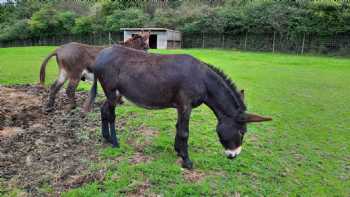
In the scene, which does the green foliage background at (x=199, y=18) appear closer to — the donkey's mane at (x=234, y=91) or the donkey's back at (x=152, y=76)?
the donkey's mane at (x=234, y=91)

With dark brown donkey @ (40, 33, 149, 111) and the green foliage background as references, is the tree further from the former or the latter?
dark brown donkey @ (40, 33, 149, 111)

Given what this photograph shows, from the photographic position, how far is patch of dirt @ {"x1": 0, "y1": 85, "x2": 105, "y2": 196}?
3340 millimetres

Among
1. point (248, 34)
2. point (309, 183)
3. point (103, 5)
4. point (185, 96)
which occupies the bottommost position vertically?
point (309, 183)

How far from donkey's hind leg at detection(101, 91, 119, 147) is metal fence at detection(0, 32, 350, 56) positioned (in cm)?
2446

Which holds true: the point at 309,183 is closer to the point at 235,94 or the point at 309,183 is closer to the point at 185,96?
the point at 235,94

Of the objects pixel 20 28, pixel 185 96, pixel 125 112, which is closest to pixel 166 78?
pixel 185 96

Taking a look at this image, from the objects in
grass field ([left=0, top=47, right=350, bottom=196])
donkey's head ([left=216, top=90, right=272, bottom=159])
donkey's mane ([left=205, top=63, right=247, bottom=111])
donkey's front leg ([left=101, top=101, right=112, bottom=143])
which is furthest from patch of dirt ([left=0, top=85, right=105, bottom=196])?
donkey's mane ([left=205, top=63, right=247, bottom=111])

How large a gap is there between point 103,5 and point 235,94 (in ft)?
125

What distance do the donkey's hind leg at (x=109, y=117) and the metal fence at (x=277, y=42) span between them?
80.0 ft

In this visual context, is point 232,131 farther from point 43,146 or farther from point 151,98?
point 43,146

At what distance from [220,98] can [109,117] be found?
5.67ft

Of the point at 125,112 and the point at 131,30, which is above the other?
the point at 131,30

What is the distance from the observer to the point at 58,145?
4273 mm

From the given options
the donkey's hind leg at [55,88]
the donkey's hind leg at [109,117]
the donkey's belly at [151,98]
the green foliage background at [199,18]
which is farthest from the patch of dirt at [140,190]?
the green foliage background at [199,18]
